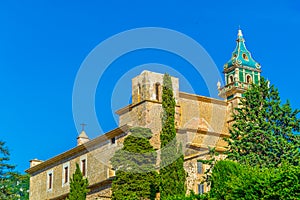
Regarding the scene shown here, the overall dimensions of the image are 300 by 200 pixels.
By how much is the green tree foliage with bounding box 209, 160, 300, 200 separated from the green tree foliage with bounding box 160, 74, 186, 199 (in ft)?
16.3

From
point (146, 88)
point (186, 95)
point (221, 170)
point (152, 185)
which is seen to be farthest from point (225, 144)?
point (221, 170)

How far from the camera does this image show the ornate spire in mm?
51388

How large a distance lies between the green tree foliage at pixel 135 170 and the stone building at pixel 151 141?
125 inches

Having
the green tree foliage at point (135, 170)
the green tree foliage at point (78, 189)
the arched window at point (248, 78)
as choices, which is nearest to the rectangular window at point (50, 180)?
the green tree foliage at point (78, 189)

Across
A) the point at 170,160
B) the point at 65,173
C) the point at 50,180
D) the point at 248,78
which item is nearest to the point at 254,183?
the point at 170,160

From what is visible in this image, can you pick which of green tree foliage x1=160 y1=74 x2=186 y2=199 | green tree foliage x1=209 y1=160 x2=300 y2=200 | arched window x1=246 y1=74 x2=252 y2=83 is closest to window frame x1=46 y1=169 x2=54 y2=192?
green tree foliage x1=160 y1=74 x2=186 y2=199

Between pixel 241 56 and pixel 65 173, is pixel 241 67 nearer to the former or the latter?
pixel 241 56

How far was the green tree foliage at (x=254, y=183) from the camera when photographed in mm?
16391

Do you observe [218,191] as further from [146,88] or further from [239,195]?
[146,88]

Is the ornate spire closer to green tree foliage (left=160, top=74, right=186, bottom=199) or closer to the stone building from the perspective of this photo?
the stone building

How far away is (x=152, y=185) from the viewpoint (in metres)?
26.2

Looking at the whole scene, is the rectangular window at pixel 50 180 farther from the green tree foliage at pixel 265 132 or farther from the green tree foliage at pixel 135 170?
the green tree foliage at pixel 265 132

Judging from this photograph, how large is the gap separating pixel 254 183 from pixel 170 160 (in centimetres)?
832

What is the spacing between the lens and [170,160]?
25.5 meters
